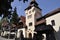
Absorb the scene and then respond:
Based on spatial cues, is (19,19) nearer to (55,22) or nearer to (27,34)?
(27,34)

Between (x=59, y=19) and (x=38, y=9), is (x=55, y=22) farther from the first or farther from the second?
(x=38, y=9)

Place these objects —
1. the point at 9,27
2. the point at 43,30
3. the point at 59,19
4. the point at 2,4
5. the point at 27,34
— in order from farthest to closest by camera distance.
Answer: the point at 9,27 < the point at 27,34 < the point at 59,19 < the point at 43,30 < the point at 2,4

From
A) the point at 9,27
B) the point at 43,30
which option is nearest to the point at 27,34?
the point at 9,27

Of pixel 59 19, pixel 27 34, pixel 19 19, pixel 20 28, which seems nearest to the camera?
pixel 59 19

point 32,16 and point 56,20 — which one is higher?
point 32,16

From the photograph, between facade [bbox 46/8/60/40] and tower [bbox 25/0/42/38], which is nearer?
facade [bbox 46/8/60/40]

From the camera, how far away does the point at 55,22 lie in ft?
89.9

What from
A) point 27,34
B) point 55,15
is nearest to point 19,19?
point 27,34

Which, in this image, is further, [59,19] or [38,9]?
[38,9]

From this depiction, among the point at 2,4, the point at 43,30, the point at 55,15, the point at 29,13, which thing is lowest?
the point at 43,30

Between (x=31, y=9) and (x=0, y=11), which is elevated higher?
(x=31, y=9)

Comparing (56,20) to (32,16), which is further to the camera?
(32,16)

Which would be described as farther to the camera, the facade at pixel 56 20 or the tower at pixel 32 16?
the tower at pixel 32 16

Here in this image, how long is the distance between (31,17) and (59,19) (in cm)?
1374
